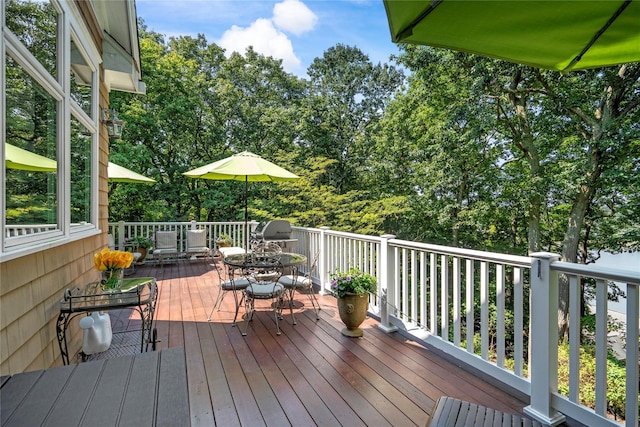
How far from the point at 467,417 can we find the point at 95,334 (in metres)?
2.64

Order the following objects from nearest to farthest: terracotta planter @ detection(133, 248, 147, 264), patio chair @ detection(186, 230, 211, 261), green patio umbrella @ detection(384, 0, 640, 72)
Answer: green patio umbrella @ detection(384, 0, 640, 72) < terracotta planter @ detection(133, 248, 147, 264) < patio chair @ detection(186, 230, 211, 261)

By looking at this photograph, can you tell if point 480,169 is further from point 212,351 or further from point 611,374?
point 212,351

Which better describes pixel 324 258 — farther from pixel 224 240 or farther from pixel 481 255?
pixel 224 240

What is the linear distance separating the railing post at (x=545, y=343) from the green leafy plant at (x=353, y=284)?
1.65 m

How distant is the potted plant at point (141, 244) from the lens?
779 cm

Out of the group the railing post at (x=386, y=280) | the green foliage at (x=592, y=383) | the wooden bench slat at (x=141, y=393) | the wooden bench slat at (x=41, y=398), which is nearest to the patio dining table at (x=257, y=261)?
the railing post at (x=386, y=280)

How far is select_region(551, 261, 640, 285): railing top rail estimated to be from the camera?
1848 millimetres

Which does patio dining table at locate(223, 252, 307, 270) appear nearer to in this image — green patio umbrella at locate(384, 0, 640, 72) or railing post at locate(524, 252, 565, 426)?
railing post at locate(524, 252, 565, 426)

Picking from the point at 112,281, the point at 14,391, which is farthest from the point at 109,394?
the point at 112,281

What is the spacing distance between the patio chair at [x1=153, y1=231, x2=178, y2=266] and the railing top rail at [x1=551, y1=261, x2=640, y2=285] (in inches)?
301

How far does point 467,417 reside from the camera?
1650 millimetres

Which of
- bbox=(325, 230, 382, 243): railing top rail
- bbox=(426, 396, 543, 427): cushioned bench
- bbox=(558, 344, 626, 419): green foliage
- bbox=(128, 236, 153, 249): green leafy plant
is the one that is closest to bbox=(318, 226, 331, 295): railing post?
bbox=(325, 230, 382, 243): railing top rail

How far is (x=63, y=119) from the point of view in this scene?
2539 mm

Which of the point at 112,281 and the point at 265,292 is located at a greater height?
the point at 112,281
